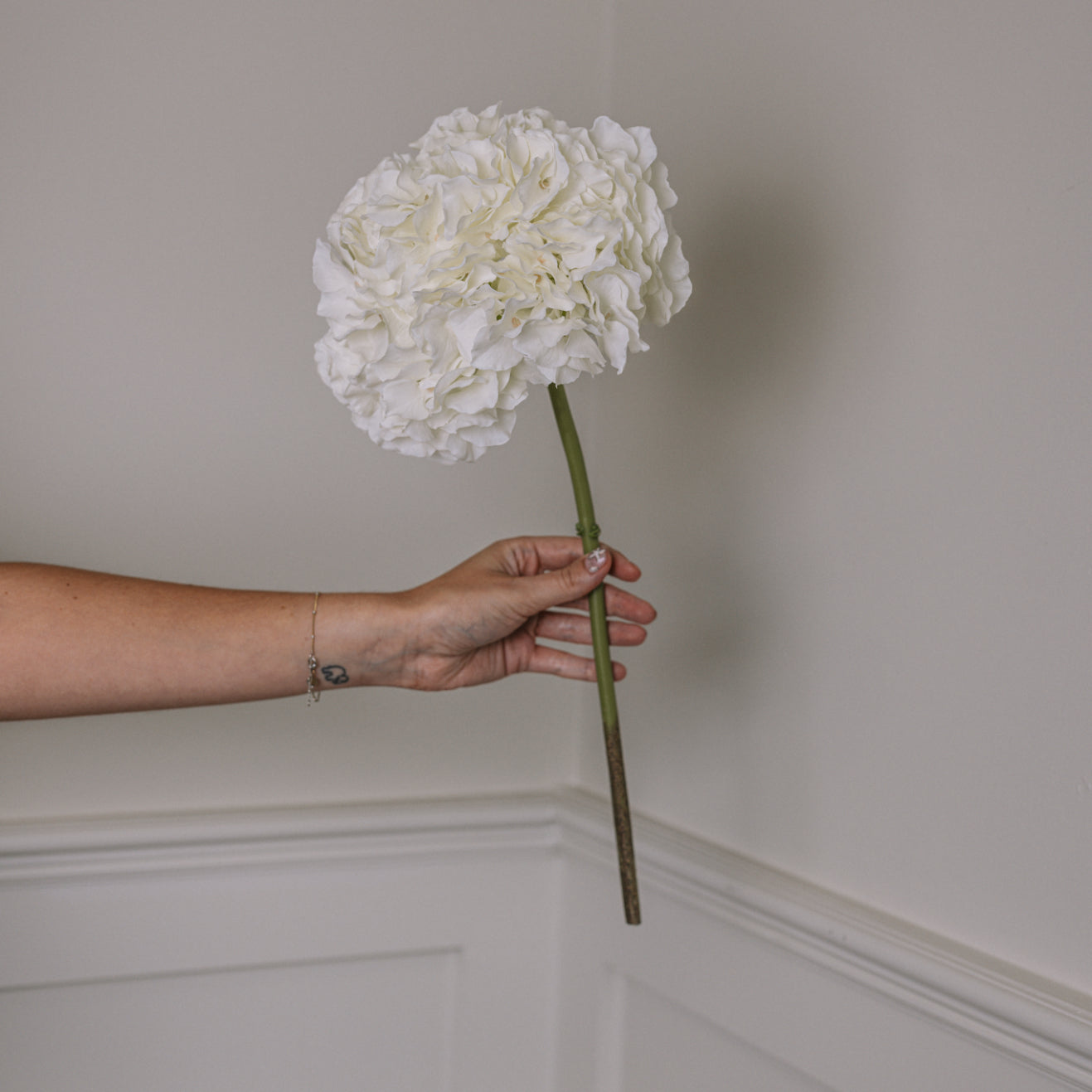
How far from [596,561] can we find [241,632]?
1.19 ft

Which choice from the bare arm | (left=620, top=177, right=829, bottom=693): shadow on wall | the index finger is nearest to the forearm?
the bare arm

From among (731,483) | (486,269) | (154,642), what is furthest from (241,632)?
(731,483)

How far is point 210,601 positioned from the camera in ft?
3.45

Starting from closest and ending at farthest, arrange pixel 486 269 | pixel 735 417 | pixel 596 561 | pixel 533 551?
pixel 486 269, pixel 596 561, pixel 533 551, pixel 735 417

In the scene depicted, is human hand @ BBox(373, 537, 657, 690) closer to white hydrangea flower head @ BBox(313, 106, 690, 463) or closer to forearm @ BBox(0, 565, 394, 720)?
forearm @ BBox(0, 565, 394, 720)

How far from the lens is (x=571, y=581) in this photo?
37.5 inches

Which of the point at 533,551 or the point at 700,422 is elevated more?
the point at 700,422

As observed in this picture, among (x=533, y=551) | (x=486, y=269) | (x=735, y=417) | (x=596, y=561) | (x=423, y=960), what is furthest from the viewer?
(x=423, y=960)

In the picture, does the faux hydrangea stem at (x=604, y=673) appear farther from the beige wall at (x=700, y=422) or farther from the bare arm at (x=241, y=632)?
the beige wall at (x=700, y=422)

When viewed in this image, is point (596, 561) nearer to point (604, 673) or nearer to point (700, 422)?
point (604, 673)

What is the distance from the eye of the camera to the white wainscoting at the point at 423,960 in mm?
1107

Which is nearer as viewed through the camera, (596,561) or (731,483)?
(596,561)

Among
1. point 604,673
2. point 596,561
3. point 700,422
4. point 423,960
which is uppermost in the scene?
point 700,422

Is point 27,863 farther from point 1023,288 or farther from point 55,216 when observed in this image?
point 1023,288
